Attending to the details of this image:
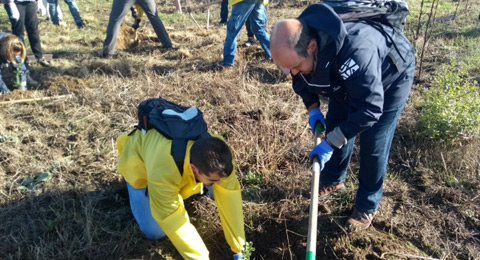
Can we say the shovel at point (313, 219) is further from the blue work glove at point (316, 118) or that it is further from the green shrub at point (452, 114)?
the green shrub at point (452, 114)

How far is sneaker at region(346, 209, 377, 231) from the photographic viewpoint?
275cm

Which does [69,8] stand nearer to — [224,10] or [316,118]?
[224,10]

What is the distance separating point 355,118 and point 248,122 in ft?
6.76

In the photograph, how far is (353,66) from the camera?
1876mm

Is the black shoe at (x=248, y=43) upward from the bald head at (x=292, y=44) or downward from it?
downward

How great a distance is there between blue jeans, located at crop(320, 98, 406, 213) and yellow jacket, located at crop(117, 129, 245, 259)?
93 centimetres

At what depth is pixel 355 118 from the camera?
6.69ft

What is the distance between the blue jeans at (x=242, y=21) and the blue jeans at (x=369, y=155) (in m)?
3.19

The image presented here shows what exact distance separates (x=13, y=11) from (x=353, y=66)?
5.84 meters

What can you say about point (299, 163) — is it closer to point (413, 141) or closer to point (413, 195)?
point (413, 195)

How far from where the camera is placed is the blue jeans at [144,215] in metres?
2.83

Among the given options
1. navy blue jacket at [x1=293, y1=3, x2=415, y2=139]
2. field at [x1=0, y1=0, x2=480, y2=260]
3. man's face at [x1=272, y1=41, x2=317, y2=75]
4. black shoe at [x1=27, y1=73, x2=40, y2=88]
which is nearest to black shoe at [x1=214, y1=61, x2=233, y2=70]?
field at [x1=0, y1=0, x2=480, y2=260]

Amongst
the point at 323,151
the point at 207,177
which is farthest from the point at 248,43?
the point at 207,177

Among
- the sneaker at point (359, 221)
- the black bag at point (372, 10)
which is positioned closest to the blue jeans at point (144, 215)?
the sneaker at point (359, 221)
